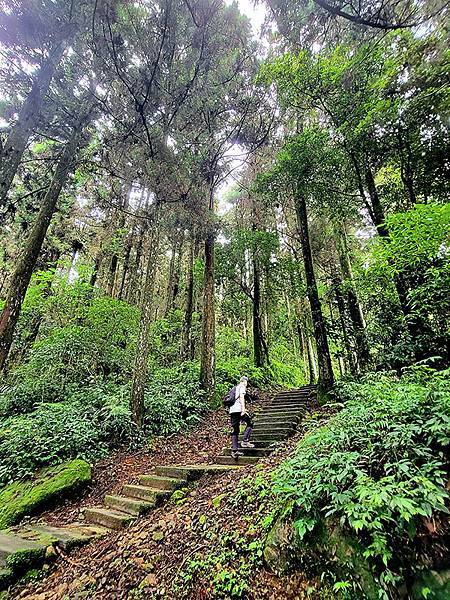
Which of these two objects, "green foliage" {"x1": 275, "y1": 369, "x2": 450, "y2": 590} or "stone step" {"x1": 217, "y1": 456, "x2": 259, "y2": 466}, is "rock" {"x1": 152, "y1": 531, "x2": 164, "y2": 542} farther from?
"stone step" {"x1": 217, "y1": 456, "x2": 259, "y2": 466}

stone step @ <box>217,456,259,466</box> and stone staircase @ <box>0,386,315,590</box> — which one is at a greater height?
stone step @ <box>217,456,259,466</box>

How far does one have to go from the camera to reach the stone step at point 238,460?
6.20 meters

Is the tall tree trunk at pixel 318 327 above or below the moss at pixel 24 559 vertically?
above

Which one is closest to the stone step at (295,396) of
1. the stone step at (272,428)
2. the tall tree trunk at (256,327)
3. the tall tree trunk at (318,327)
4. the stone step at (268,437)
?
the tall tree trunk at (318,327)

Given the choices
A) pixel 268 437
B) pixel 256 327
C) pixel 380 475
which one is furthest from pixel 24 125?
pixel 256 327

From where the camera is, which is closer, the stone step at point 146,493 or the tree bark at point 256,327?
the stone step at point 146,493

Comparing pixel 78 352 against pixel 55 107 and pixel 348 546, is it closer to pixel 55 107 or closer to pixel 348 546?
pixel 55 107

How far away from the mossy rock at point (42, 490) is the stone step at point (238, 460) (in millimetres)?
2679

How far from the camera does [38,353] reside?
9.79 metres

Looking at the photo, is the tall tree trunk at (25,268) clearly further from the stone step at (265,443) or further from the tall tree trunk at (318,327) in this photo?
Answer: the tall tree trunk at (318,327)

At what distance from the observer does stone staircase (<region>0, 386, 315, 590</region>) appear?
416cm

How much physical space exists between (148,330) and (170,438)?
2.96 m

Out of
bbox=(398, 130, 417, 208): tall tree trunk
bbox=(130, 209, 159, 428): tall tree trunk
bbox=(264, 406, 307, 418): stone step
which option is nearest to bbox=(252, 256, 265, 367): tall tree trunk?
bbox=(264, 406, 307, 418): stone step

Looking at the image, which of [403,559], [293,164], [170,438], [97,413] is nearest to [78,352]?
[97,413]
